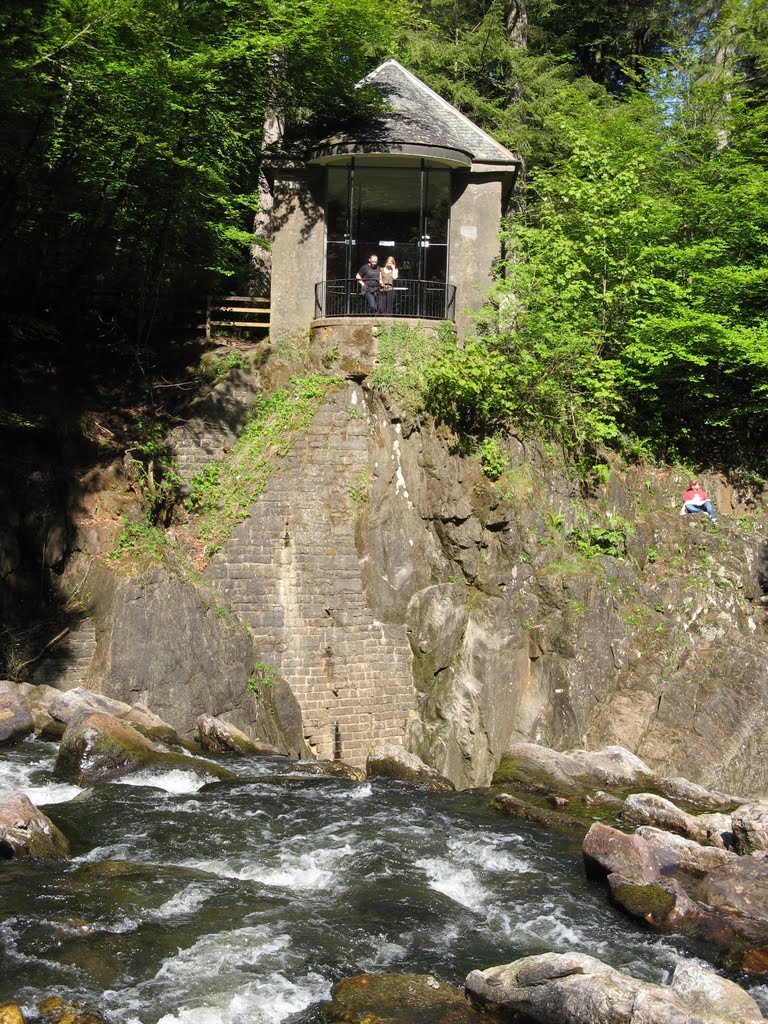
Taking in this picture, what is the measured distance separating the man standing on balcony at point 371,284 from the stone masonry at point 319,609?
353 centimetres

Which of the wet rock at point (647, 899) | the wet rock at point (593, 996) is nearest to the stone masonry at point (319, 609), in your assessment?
the wet rock at point (647, 899)

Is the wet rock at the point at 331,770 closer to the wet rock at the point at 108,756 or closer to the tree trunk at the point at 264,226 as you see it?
the wet rock at the point at 108,756

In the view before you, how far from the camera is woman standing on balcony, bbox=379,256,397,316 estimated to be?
18.0 metres

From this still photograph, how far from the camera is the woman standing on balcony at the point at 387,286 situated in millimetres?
17984

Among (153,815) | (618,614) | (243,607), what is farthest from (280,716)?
(618,614)

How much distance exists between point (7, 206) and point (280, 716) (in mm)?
9286

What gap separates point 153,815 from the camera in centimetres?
967

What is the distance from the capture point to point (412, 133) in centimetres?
1795

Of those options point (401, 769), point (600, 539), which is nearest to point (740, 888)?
point (401, 769)

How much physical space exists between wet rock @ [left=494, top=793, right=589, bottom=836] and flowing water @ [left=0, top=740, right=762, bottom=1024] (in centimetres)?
24

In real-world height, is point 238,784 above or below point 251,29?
below

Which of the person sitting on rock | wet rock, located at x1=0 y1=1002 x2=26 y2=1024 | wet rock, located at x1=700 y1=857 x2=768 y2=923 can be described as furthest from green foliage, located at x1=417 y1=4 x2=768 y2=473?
wet rock, located at x1=0 y1=1002 x2=26 y2=1024

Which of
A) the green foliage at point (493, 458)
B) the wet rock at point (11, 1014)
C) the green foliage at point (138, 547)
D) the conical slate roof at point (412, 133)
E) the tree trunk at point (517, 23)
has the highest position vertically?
the tree trunk at point (517, 23)

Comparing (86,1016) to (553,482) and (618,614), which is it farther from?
(553,482)
